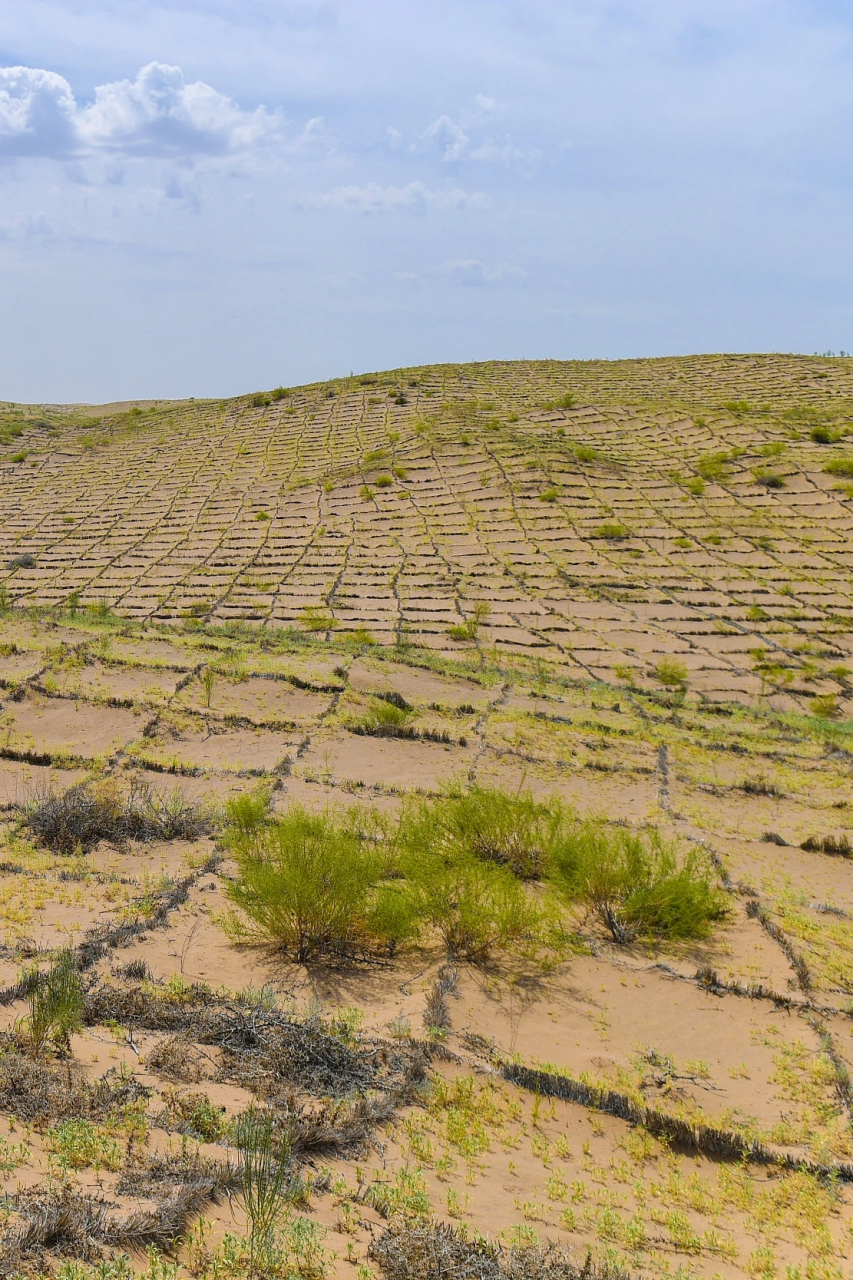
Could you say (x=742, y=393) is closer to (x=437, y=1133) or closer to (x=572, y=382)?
(x=572, y=382)

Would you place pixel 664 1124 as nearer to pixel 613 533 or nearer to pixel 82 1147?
pixel 82 1147

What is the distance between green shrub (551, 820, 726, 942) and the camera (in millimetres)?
6262

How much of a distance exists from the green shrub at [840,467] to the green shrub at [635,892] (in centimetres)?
1712

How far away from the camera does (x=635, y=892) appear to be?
6.28m

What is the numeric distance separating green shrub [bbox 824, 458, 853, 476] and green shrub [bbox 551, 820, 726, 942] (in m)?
17.1

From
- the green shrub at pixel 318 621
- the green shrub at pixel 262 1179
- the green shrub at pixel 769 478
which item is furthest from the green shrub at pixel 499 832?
the green shrub at pixel 769 478

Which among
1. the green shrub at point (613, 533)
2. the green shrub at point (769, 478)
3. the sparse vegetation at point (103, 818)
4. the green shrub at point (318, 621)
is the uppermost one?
the green shrub at point (769, 478)

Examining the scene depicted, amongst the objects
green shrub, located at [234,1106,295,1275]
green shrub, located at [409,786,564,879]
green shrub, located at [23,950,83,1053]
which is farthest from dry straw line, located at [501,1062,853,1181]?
green shrub, located at [409,786,564,879]

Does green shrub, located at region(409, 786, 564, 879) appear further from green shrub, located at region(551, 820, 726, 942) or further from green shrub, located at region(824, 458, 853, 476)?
green shrub, located at region(824, 458, 853, 476)

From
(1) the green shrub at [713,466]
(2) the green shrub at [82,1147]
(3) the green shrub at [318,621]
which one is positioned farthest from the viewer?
(1) the green shrub at [713,466]

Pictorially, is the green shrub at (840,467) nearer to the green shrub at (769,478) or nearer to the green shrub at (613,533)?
the green shrub at (769,478)

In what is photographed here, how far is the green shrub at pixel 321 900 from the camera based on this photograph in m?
5.61

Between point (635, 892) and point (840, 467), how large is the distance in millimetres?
17777

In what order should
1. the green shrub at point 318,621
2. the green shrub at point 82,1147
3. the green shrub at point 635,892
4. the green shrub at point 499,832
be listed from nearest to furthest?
the green shrub at point 82,1147 < the green shrub at point 635,892 < the green shrub at point 499,832 < the green shrub at point 318,621
